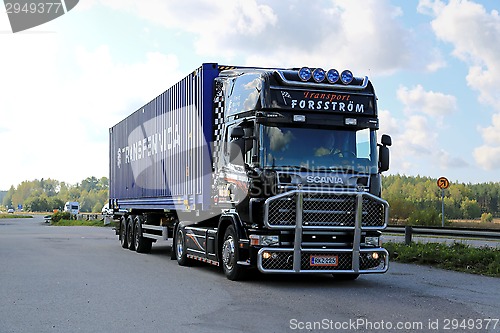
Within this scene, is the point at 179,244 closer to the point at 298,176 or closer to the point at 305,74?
the point at 298,176

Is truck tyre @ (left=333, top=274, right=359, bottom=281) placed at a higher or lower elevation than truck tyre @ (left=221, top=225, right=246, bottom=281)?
lower

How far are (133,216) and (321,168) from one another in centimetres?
1142

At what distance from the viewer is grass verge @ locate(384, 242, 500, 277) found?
49.6 ft

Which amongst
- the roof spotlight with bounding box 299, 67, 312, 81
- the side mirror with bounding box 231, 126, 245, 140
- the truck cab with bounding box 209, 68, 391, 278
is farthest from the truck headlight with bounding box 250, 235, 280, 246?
A: the roof spotlight with bounding box 299, 67, 312, 81

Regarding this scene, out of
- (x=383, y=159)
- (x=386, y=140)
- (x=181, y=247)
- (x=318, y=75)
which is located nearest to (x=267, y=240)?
(x=383, y=159)

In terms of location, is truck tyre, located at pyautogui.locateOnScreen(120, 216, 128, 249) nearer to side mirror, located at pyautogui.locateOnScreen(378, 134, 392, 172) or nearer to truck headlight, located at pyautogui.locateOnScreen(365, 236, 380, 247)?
truck headlight, located at pyautogui.locateOnScreen(365, 236, 380, 247)

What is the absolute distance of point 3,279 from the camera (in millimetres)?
13305

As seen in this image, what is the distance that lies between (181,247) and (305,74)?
613 centimetres

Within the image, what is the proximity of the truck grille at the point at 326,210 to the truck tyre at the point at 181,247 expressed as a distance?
5176mm

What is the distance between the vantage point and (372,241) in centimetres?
1227

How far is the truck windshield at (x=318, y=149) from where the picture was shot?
39.0 ft

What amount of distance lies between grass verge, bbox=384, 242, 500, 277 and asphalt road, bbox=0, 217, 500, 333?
68cm

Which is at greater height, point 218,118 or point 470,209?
point 218,118

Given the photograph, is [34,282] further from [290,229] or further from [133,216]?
[133,216]
